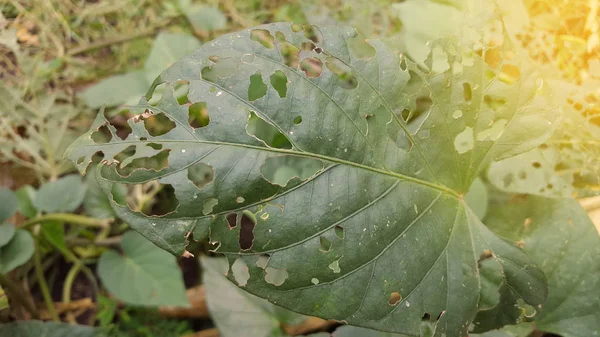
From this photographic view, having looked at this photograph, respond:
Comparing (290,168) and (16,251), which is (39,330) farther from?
(290,168)

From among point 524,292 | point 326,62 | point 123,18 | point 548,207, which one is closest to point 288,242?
point 326,62

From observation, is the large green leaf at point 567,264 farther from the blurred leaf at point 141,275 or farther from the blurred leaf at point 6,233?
the blurred leaf at point 6,233

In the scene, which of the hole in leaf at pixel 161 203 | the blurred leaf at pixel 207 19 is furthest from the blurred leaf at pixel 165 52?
the hole in leaf at pixel 161 203

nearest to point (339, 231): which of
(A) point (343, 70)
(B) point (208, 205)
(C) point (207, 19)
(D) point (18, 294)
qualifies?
(B) point (208, 205)

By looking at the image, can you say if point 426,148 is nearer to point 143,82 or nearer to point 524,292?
point 524,292

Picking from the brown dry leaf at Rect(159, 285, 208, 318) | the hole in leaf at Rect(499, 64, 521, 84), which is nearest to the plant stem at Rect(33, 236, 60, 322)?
the brown dry leaf at Rect(159, 285, 208, 318)

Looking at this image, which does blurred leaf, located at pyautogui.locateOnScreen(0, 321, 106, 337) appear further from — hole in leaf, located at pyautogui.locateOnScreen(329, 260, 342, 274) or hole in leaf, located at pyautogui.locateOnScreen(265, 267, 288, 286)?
hole in leaf, located at pyautogui.locateOnScreen(329, 260, 342, 274)
